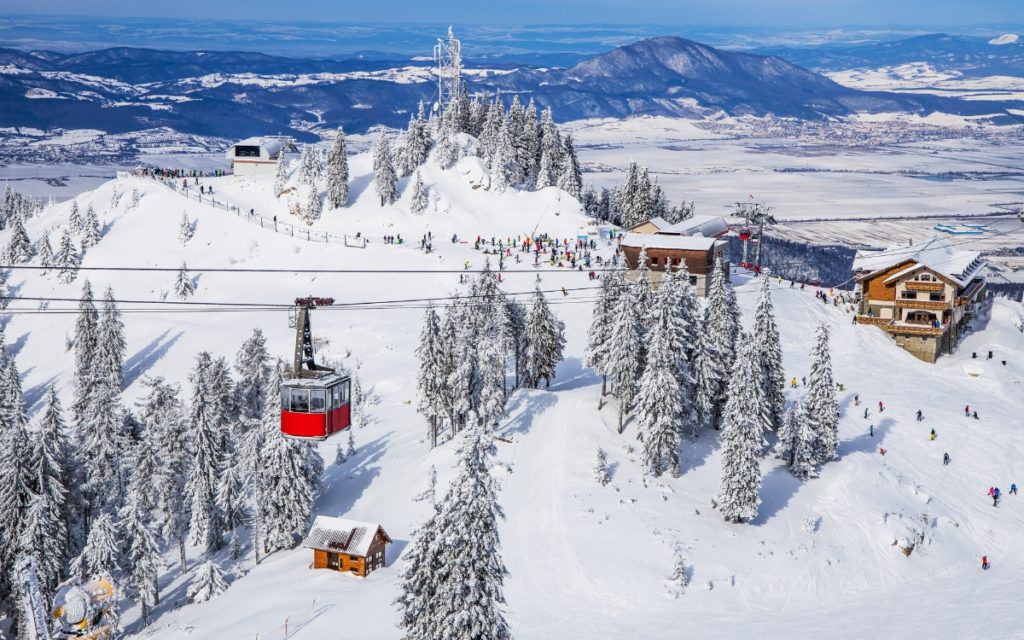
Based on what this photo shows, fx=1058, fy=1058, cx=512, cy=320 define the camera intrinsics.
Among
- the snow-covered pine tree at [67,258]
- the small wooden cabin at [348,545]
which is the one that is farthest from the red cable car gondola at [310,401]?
the snow-covered pine tree at [67,258]

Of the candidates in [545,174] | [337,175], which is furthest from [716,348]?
[337,175]

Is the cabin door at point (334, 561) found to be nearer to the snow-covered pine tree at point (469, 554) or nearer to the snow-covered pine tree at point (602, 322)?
the snow-covered pine tree at point (602, 322)

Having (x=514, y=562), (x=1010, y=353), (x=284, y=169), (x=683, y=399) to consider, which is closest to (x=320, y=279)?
(x=284, y=169)

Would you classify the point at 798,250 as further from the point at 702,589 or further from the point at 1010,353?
the point at 702,589

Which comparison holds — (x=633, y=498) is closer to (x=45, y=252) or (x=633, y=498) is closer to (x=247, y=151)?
(x=45, y=252)

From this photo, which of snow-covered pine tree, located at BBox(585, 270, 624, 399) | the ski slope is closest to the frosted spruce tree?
the ski slope

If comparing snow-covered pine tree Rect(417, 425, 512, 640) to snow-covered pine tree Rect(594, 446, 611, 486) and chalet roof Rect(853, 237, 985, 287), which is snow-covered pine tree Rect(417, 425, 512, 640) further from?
chalet roof Rect(853, 237, 985, 287)

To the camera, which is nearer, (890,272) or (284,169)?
(890,272)
